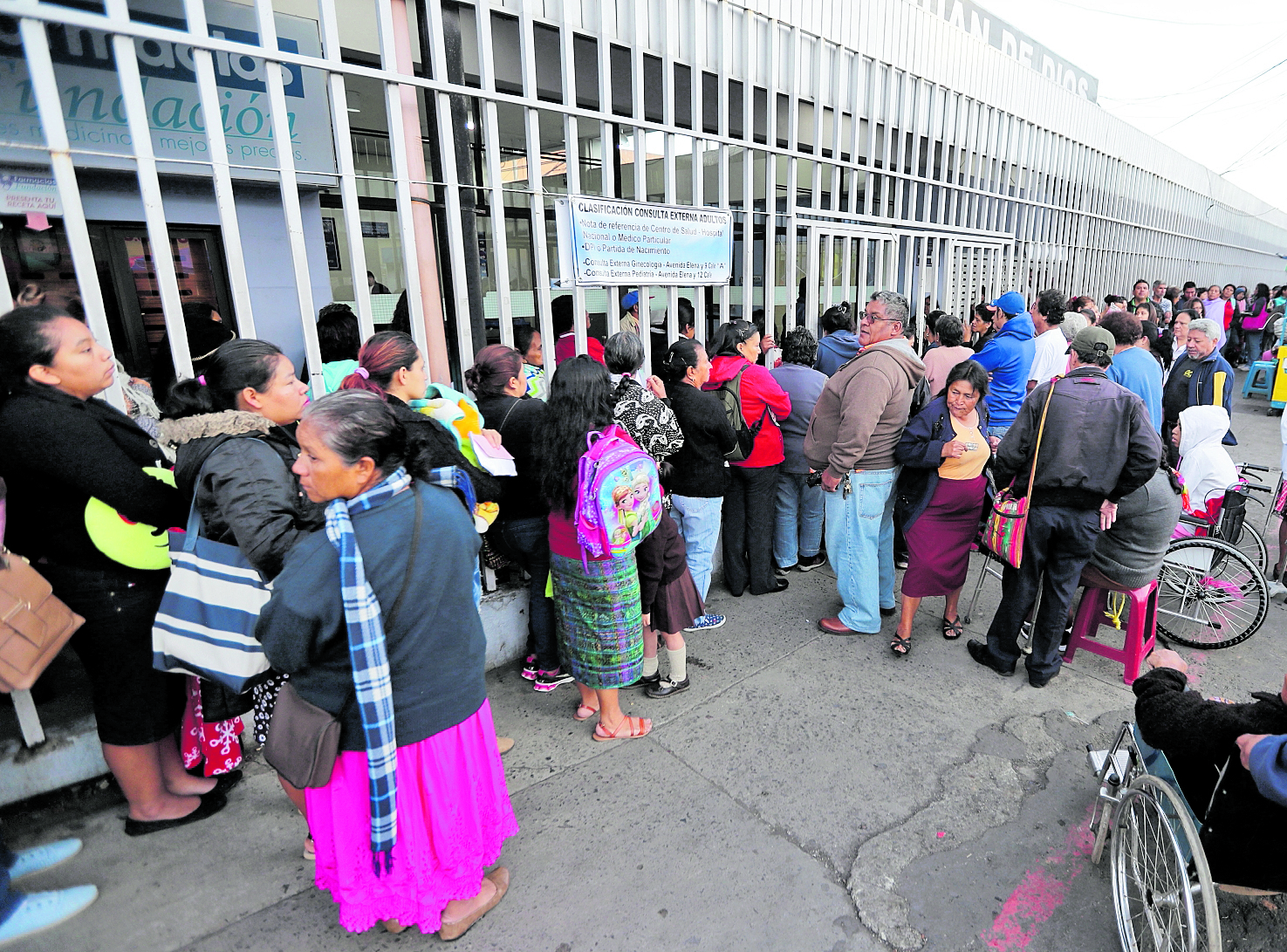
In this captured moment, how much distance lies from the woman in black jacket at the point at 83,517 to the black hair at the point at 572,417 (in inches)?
53.6

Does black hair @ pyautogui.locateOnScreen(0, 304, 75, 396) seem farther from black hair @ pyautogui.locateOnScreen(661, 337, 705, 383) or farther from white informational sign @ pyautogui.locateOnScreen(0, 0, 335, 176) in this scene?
black hair @ pyautogui.locateOnScreen(661, 337, 705, 383)

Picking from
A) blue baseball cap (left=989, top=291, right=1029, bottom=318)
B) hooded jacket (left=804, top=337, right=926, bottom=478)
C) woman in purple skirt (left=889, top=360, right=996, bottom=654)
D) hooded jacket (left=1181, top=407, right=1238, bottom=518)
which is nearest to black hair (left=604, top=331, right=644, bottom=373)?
hooded jacket (left=804, top=337, right=926, bottom=478)

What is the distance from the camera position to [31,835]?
8.53 feet

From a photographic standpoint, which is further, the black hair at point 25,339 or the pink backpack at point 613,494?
the pink backpack at point 613,494

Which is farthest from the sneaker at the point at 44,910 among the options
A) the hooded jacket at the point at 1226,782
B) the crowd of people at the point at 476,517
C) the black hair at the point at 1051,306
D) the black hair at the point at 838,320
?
the black hair at the point at 1051,306

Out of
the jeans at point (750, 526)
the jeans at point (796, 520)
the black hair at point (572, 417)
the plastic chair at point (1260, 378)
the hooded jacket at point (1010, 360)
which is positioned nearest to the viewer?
the black hair at point (572, 417)

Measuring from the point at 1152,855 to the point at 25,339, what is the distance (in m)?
4.00

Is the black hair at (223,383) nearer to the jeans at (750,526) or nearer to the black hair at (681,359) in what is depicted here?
the black hair at (681,359)

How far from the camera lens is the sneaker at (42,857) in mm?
2405

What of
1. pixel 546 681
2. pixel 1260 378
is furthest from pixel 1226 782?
pixel 1260 378

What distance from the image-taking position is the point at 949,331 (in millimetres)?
5406

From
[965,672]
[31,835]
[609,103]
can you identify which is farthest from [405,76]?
[965,672]

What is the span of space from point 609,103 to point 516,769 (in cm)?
381

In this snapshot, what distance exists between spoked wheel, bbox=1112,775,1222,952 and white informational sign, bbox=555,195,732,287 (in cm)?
362
